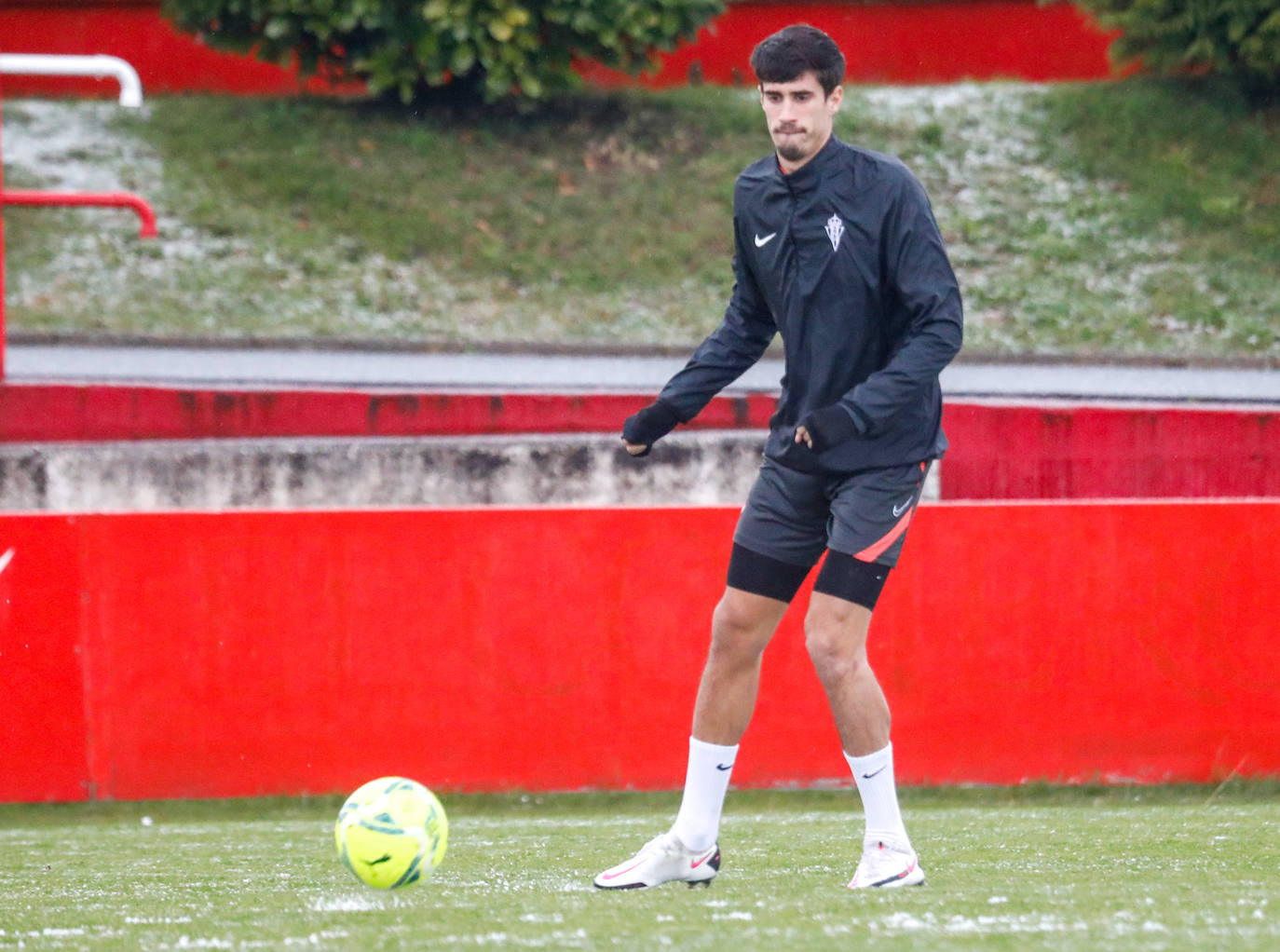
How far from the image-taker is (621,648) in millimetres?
6973

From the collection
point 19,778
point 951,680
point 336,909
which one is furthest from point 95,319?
point 336,909

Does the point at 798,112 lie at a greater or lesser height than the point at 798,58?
lesser

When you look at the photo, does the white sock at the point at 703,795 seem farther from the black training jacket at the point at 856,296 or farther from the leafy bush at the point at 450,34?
the leafy bush at the point at 450,34

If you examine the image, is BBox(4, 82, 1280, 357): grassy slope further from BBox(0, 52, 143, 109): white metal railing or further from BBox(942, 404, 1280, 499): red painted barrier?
BBox(0, 52, 143, 109): white metal railing

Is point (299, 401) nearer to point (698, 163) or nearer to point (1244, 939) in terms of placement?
point (1244, 939)

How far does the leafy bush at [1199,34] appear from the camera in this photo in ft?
57.7

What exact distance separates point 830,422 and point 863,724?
2.59 ft

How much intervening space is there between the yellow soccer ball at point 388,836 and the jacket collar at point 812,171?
1789mm

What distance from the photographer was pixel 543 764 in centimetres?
696

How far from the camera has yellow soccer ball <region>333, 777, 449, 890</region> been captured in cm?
403

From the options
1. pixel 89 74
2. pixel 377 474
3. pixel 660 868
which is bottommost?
pixel 660 868

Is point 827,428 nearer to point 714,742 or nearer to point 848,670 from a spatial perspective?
point 848,670

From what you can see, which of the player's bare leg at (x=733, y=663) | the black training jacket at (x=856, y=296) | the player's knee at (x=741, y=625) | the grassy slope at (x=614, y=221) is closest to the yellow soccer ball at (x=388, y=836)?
the player's bare leg at (x=733, y=663)

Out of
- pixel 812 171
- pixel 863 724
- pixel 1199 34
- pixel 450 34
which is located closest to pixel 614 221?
pixel 450 34
